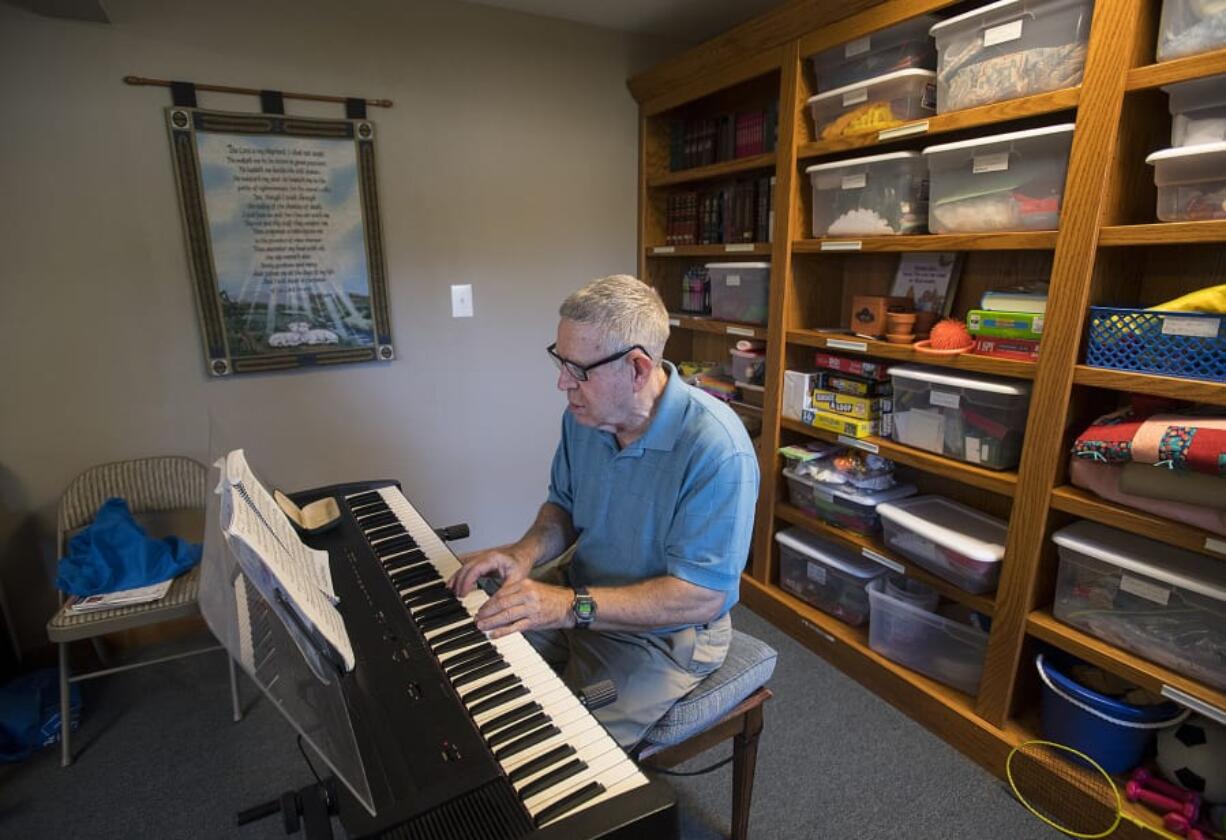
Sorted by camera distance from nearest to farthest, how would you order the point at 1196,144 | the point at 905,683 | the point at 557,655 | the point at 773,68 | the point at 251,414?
the point at 1196,144
the point at 557,655
the point at 905,683
the point at 773,68
the point at 251,414

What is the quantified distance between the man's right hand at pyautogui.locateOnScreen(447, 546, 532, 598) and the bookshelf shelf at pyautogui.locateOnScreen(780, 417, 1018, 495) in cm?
123

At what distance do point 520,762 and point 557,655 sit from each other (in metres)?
0.62

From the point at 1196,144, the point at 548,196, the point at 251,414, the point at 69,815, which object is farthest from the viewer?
the point at 548,196

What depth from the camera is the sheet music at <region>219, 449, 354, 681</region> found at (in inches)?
32.6

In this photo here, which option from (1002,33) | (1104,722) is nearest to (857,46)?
(1002,33)

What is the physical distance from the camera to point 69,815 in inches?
66.7

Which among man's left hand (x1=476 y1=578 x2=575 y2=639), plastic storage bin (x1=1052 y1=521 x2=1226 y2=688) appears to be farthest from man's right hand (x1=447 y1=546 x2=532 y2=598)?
plastic storage bin (x1=1052 y1=521 x2=1226 y2=688)

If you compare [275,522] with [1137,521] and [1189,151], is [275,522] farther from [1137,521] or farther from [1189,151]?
[1189,151]

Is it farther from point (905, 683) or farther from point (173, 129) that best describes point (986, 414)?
point (173, 129)

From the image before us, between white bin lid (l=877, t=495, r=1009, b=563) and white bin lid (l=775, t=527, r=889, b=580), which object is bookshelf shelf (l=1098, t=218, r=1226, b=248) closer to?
white bin lid (l=877, t=495, r=1009, b=563)

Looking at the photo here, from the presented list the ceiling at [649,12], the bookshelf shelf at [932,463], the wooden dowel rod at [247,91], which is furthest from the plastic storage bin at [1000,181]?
the wooden dowel rod at [247,91]

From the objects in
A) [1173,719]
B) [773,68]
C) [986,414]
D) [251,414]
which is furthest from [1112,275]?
[251,414]

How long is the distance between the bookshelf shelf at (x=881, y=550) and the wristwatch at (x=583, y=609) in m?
1.27

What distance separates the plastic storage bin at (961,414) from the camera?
174 cm
